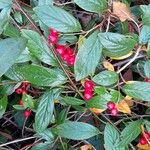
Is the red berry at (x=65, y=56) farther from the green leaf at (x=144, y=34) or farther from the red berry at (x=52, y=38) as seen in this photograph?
the green leaf at (x=144, y=34)

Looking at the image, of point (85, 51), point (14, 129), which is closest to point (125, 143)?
point (85, 51)

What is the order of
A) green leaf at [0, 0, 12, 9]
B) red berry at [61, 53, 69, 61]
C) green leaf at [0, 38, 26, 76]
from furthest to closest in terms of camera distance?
red berry at [61, 53, 69, 61] < green leaf at [0, 0, 12, 9] < green leaf at [0, 38, 26, 76]

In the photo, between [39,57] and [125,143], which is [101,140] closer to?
[125,143]

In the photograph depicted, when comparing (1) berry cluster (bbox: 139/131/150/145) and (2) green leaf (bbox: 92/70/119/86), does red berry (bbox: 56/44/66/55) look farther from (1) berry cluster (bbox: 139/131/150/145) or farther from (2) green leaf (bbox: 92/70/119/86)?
(1) berry cluster (bbox: 139/131/150/145)

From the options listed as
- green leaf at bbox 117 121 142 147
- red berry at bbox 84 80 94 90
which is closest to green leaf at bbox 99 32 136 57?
red berry at bbox 84 80 94 90

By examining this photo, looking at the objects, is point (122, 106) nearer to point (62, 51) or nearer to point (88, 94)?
point (88, 94)
